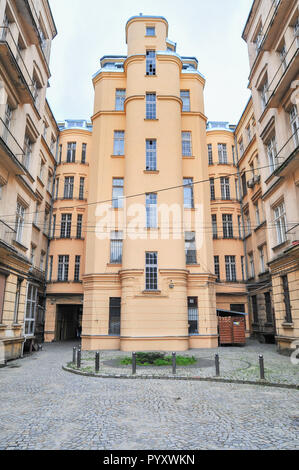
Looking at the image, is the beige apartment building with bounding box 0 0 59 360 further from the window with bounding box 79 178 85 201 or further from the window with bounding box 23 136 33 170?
the window with bounding box 79 178 85 201

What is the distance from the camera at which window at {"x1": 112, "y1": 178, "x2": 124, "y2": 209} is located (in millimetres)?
23766

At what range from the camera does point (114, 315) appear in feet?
70.8

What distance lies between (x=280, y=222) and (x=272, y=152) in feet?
14.7

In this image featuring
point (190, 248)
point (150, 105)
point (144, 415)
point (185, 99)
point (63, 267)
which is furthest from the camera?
point (63, 267)

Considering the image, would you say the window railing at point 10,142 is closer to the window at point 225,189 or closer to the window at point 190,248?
the window at point 190,248

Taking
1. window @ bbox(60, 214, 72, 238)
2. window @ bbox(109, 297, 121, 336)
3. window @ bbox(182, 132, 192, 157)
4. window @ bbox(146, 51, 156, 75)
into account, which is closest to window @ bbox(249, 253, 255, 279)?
window @ bbox(182, 132, 192, 157)

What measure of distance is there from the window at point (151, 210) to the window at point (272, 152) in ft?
26.1

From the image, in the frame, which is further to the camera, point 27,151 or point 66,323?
point 66,323

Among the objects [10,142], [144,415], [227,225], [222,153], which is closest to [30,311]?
[10,142]

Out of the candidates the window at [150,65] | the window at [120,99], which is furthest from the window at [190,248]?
the window at [150,65]

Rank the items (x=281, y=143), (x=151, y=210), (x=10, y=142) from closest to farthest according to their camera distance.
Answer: (x=10, y=142) → (x=281, y=143) → (x=151, y=210)

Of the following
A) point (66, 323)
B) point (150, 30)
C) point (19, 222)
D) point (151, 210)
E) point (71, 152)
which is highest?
point (150, 30)

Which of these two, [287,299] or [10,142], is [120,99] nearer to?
[10,142]

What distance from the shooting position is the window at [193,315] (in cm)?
2152
